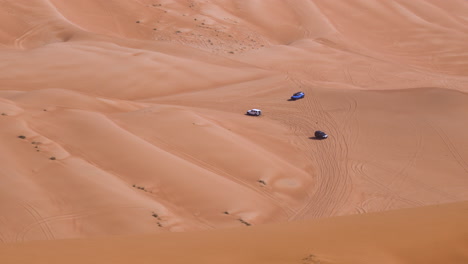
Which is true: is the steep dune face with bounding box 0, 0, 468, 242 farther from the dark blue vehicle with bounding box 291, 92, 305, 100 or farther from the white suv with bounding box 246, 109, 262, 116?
the white suv with bounding box 246, 109, 262, 116

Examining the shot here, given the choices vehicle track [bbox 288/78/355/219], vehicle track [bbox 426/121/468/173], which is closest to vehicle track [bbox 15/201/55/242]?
vehicle track [bbox 288/78/355/219]

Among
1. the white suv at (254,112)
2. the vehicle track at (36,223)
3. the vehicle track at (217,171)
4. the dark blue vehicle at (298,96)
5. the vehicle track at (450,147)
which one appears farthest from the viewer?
the dark blue vehicle at (298,96)

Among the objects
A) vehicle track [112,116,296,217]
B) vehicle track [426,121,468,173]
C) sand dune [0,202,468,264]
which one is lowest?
sand dune [0,202,468,264]

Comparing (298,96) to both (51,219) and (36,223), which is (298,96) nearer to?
(51,219)

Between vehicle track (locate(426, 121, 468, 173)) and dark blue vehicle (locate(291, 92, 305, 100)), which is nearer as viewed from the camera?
vehicle track (locate(426, 121, 468, 173))

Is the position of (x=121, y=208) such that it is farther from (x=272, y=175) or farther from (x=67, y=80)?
(x=67, y=80)

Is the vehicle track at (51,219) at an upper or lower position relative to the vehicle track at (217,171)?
lower

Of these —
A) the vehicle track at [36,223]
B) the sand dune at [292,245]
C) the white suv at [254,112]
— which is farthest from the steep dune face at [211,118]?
the sand dune at [292,245]

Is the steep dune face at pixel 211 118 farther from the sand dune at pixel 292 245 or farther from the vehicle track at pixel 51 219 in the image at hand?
the sand dune at pixel 292 245

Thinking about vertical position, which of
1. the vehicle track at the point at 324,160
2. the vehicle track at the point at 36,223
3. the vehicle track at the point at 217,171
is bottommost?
the vehicle track at the point at 36,223
